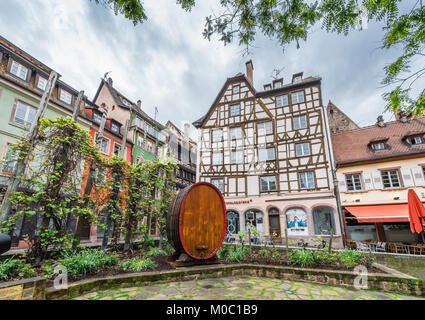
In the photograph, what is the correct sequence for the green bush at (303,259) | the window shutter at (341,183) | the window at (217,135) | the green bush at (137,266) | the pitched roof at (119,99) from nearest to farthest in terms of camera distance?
the green bush at (137,266) → the green bush at (303,259) → the window shutter at (341,183) → the window at (217,135) → the pitched roof at (119,99)

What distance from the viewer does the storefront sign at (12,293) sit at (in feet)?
7.84

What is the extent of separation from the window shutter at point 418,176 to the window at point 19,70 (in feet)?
82.4

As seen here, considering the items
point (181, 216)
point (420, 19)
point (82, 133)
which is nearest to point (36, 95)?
point (82, 133)

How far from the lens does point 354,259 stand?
5684 millimetres

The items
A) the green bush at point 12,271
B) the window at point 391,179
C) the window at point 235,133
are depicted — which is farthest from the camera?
the window at point 235,133

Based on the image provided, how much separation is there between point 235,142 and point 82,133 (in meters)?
14.6

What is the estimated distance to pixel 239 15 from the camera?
3.16 meters

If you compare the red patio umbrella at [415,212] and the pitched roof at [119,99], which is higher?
the pitched roof at [119,99]

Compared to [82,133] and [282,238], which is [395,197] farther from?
[82,133]

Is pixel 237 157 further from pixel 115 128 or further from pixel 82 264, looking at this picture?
pixel 82 264

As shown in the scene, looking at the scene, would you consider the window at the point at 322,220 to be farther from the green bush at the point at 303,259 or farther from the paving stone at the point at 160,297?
the paving stone at the point at 160,297

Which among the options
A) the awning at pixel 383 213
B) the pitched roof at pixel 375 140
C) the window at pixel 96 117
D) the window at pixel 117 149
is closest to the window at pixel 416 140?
the pitched roof at pixel 375 140

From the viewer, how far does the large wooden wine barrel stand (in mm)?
5422

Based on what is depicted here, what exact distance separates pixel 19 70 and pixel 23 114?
2660 millimetres
